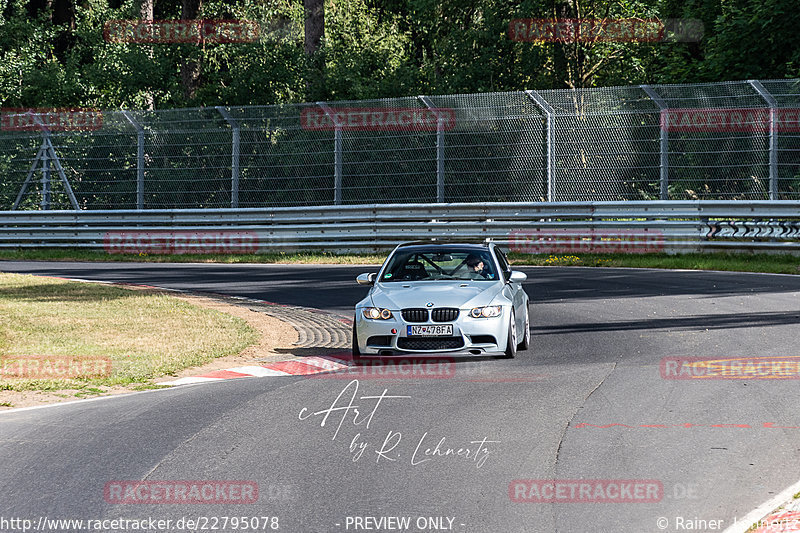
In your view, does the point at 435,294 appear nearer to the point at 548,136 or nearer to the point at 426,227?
the point at 548,136

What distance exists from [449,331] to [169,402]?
3035mm

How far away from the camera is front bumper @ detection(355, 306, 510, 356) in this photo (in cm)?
1077

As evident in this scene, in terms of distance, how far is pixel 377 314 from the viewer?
10945mm

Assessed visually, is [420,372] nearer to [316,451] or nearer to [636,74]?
[316,451]

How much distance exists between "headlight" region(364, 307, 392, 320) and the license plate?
0.94 feet
